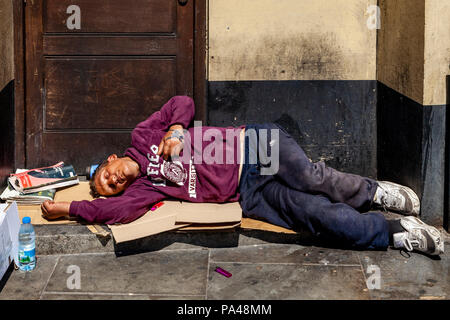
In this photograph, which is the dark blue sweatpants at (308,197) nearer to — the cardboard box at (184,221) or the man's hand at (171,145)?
the cardboard box at (184,221)

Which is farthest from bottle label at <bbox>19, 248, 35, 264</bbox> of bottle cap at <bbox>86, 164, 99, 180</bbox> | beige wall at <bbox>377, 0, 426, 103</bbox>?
beige wall at <bbox>377, 0, 426, 103</bbox>

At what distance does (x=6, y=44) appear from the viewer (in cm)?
457

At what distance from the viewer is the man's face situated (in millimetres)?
4172

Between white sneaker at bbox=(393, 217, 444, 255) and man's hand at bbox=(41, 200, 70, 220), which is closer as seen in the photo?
white sneaker at bbox=(393, 217, 444, 255)

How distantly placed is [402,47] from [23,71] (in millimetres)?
3064

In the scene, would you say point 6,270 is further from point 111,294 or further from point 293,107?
point 293,107

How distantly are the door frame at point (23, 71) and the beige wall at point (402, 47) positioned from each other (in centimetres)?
147

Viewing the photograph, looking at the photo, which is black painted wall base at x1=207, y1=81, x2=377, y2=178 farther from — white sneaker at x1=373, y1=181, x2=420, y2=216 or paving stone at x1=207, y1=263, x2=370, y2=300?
paving stone at x1=207, y1=263, x2=370, y2=300

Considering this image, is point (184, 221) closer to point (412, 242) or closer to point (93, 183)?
point (93, 183)

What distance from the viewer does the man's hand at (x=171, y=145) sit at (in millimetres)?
4129

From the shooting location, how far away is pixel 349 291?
3398mm

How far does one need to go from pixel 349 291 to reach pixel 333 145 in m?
1.75
